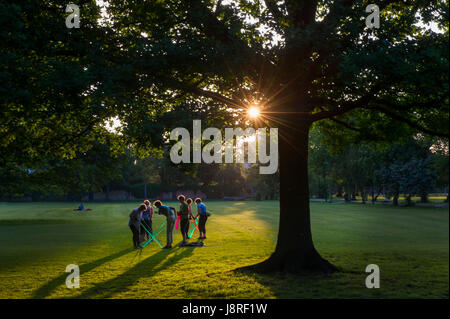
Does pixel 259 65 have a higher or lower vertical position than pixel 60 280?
higher

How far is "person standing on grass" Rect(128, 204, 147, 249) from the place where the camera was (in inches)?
702

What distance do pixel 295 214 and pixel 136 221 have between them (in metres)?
8.71

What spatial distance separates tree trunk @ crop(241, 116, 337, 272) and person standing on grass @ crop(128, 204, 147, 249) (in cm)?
722

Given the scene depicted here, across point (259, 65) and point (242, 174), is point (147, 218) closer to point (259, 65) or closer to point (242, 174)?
point (259, 65)

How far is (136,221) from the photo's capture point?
18.2 meters

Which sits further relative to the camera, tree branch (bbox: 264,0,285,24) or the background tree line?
the background tree line

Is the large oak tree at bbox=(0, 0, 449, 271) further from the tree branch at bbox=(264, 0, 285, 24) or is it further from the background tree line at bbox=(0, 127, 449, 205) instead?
the background tree line at bbox=(0, 127, 449, 205)

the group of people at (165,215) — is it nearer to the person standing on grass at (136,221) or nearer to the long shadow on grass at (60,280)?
the person standing on grass at (136,221)

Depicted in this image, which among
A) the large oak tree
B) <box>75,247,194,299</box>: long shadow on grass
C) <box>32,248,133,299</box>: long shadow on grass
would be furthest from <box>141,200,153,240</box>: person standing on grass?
the large oak tree

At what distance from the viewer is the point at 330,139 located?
16.4 metres

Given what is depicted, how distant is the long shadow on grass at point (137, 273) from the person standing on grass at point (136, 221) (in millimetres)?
1707

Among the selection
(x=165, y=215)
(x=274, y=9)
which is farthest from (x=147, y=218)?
(x=274, y=9)

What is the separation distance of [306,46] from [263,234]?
15.5 meters

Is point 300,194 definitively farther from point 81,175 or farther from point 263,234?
point 81,175
